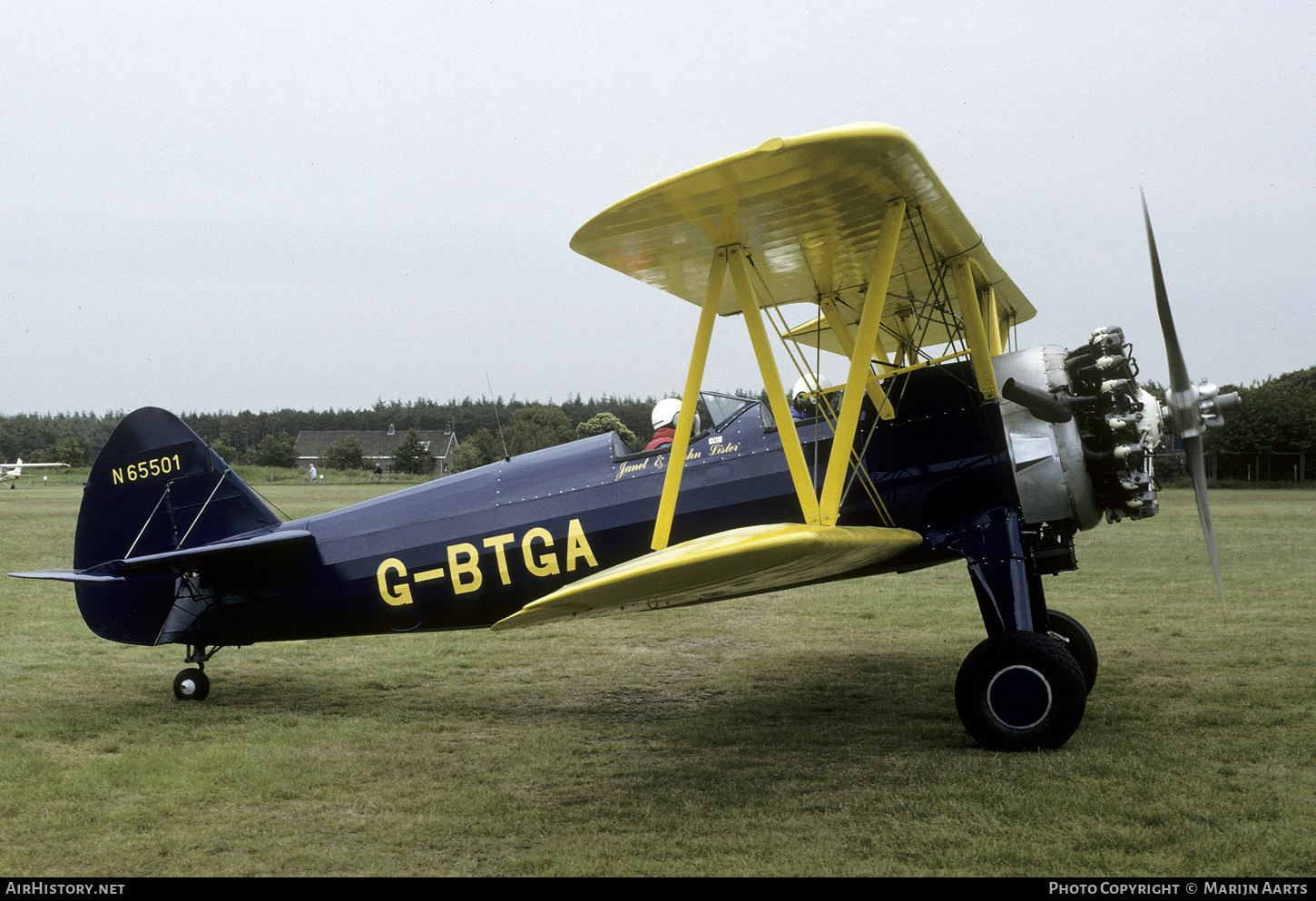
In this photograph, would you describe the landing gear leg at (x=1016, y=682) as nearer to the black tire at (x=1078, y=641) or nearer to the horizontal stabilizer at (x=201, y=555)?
the black tire at (x=1078, y=641)

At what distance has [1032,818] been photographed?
3576mm

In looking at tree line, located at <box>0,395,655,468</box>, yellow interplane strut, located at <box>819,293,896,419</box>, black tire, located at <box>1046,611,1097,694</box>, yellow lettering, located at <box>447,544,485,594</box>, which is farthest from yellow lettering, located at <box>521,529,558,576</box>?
tree line, located at <box>0,395,655,468</box>

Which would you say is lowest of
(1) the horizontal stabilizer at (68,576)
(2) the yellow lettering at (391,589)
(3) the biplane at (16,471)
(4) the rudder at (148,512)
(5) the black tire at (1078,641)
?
(5) the black tire at (1078,641)

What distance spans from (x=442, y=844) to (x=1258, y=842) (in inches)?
125

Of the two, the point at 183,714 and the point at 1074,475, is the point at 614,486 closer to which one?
the point at 1074,475

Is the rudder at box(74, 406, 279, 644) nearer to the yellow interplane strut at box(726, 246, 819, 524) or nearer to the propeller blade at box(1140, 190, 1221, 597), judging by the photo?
the yellow interplane strut at box(726, 246, 819, 524)

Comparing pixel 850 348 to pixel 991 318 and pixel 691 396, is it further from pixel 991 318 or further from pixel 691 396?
pixel 691 396

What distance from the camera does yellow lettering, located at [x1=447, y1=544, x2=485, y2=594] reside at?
19.0 ft

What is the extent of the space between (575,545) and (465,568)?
0.81 m

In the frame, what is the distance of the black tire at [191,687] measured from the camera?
625 cm

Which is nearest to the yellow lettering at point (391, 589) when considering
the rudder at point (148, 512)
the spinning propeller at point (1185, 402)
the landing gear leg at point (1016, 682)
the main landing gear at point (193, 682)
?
the rudder at point (148, 512)

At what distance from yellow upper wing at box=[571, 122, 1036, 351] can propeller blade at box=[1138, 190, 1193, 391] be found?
0.96m

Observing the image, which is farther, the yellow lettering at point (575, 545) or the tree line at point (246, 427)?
the tree line at point (246, 427)

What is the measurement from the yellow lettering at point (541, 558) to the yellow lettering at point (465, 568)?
0.35 metres
